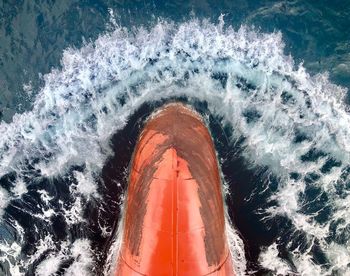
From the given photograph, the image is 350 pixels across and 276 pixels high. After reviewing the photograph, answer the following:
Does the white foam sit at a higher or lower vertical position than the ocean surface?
lower

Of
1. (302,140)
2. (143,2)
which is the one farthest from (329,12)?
(143,2)

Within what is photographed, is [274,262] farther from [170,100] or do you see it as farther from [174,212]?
[170,100]

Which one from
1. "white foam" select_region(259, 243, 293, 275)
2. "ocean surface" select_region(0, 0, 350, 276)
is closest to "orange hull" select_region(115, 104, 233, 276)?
"white foam" select_region(259, 243, 293, 275)

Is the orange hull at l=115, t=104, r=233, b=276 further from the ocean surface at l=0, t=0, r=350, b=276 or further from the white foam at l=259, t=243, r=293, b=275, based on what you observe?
the ocean surface at l=0, t=0, r=350, b=276

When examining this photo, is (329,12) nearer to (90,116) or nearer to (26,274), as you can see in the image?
(90,116)

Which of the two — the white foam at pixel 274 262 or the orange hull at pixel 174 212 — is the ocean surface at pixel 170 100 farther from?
the orange hull at pixel 174 212

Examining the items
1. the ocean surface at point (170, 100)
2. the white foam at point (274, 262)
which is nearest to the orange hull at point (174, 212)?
the white foam at point (274, 262)
